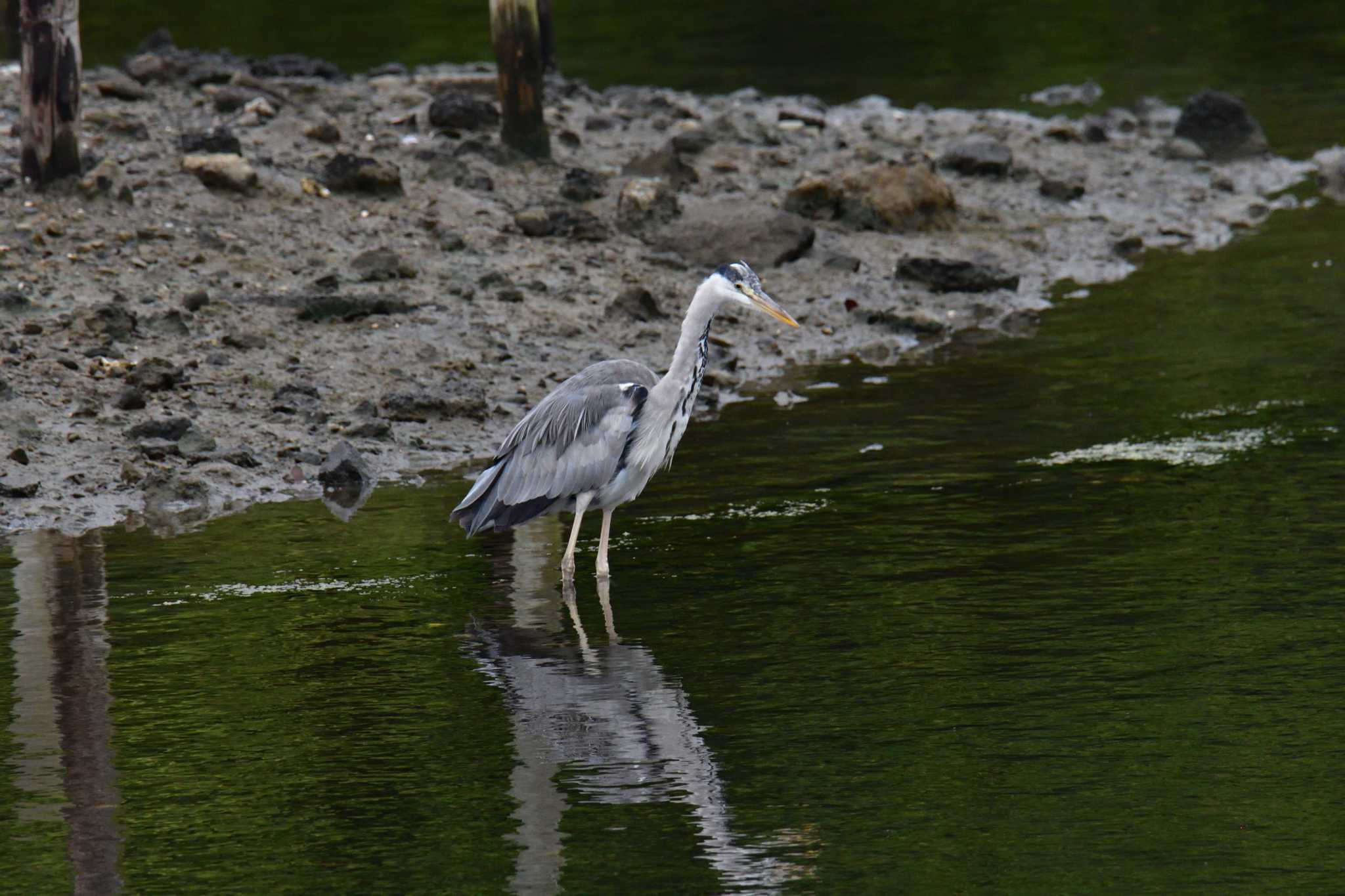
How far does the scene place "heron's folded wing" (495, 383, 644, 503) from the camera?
9250 mm

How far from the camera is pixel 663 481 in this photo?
1105cm

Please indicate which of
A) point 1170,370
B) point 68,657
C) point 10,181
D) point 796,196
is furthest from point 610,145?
point 68,657

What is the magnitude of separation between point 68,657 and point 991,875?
4.23 metres

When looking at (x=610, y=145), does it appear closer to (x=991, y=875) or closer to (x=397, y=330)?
(x=397, y=330)

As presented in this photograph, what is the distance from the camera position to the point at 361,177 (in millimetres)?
15758

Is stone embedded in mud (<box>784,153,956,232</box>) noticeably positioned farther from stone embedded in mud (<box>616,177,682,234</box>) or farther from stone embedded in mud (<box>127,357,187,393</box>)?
stone embedded in mud (<box>127,357,187,393</box>)

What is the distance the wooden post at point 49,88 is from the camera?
14.0 metres

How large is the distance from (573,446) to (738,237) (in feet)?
22.7

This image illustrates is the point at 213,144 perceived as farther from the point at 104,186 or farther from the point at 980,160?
the point at 980,160

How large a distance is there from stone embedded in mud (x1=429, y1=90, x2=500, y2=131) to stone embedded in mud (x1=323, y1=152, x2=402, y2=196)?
7.91 ft

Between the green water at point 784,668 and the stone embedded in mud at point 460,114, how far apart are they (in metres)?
6.10

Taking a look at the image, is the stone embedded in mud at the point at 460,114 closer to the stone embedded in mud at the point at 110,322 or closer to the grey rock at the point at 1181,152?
the stone embedded in mud at the point at 110,322

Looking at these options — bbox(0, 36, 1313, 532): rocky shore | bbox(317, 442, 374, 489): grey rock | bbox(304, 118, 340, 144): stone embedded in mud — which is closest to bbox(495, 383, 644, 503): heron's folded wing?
bbox(317, 442, 374, 489): grey rock

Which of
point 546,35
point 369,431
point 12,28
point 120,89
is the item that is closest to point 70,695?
point 369,431
